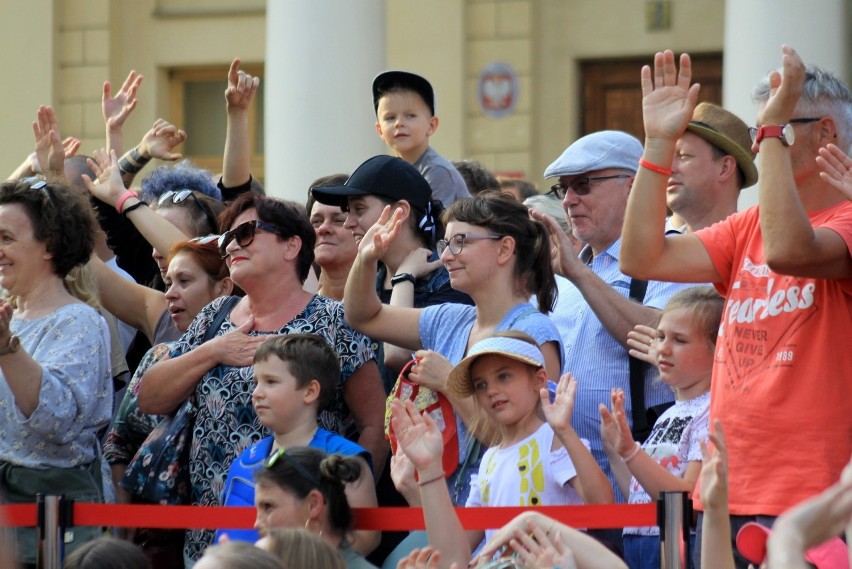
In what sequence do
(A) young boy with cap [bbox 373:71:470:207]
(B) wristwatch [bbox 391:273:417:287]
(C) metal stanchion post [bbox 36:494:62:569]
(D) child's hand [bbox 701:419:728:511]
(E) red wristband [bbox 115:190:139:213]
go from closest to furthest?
(D) child's hand [bbox 701:419:728:511] < (C) metal stanchion post [bbox 36:494:62:569] < (B) wristwatch [bbox 391:273:417:287] < (E) red wristband [bbox 115:190:139:213] < (A) young boy with cap [bbox 373:71:470:207]

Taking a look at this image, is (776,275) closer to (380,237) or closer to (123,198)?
(380,237)

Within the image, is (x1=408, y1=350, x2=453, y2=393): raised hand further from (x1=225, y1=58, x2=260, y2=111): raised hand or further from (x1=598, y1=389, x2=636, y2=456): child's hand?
(x1=225, y1=58, x2=260, y2=111): raised hand

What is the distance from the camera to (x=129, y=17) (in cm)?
1443

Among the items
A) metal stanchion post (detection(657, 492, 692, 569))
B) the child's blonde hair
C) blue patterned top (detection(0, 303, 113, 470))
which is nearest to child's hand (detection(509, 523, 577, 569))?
metal stanchion post (detection(657, 492, 692, 569))

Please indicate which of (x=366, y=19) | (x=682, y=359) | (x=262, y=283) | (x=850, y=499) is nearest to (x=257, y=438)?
(x=262, y=283)

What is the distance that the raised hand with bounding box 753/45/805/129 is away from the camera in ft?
12.0

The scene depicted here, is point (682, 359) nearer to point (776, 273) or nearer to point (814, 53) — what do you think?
point (776, 273)

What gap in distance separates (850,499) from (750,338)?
224cm

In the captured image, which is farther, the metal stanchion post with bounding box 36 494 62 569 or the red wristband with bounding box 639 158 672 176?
the metal stanchion post with bounding box 36 494 62 569

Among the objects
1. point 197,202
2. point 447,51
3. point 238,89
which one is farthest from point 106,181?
point 447,51

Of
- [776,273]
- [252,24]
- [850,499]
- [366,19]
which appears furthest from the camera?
[252,24]

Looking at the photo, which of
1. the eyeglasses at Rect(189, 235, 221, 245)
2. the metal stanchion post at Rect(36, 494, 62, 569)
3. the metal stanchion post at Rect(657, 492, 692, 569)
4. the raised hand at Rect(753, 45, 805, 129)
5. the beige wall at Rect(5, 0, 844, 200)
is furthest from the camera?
the beige wall at Rect(5, 0, 844, 200)

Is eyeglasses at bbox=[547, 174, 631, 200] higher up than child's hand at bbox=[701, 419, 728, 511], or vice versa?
eyeglasses at bbox=[547, 174, 631, 200]

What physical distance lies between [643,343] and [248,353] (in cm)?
133
